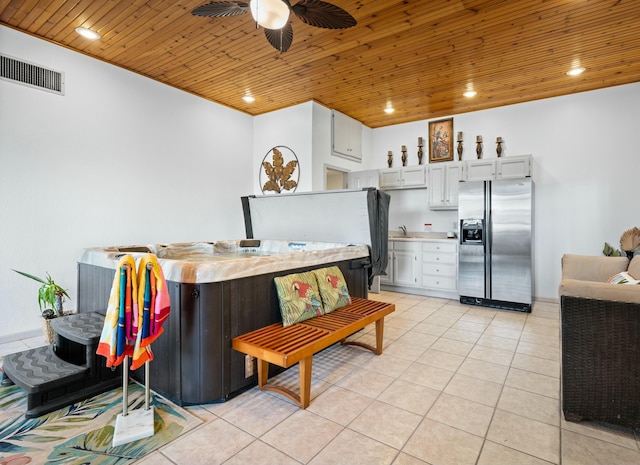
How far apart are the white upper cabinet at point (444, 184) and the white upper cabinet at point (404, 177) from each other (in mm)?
150

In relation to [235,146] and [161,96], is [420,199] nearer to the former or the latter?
[235,146]

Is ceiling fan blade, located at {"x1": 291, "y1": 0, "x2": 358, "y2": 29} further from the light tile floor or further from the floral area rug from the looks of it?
the floral area rug

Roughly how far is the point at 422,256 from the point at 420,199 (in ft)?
3.65

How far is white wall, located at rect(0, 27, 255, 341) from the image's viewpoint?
314 cm

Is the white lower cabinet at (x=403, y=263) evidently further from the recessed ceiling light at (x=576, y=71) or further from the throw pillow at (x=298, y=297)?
the throw pillow at (x=298, y=297)

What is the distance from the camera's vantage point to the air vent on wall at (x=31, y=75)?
3084mm

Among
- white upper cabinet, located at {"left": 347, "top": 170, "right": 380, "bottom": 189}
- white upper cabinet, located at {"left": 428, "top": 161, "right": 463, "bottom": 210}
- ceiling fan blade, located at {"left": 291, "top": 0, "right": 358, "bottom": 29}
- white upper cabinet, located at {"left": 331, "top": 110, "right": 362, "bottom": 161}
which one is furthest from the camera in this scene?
white upper cabinet, located at {"left": 347, "top": 170, "right": 380, "bottom": 189}

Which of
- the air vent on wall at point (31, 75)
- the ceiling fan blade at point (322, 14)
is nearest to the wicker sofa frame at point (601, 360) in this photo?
the ceiling fan blade at point (322, 14)

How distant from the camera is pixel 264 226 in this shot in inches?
181

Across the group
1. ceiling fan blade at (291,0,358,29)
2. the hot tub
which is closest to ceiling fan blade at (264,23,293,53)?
ceiling fan blade at (291,0,358,29)

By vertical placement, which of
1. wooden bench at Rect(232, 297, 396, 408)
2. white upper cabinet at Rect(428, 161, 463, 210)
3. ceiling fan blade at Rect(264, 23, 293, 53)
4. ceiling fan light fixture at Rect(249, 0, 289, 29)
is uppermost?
ceiling fan blade at Rect(264, 23, 293, 53)

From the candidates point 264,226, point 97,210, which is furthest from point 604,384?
point 97,210

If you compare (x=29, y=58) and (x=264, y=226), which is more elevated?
(x=29, y=58)

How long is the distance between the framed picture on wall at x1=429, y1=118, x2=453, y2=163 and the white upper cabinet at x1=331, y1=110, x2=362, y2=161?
126 centimetres
